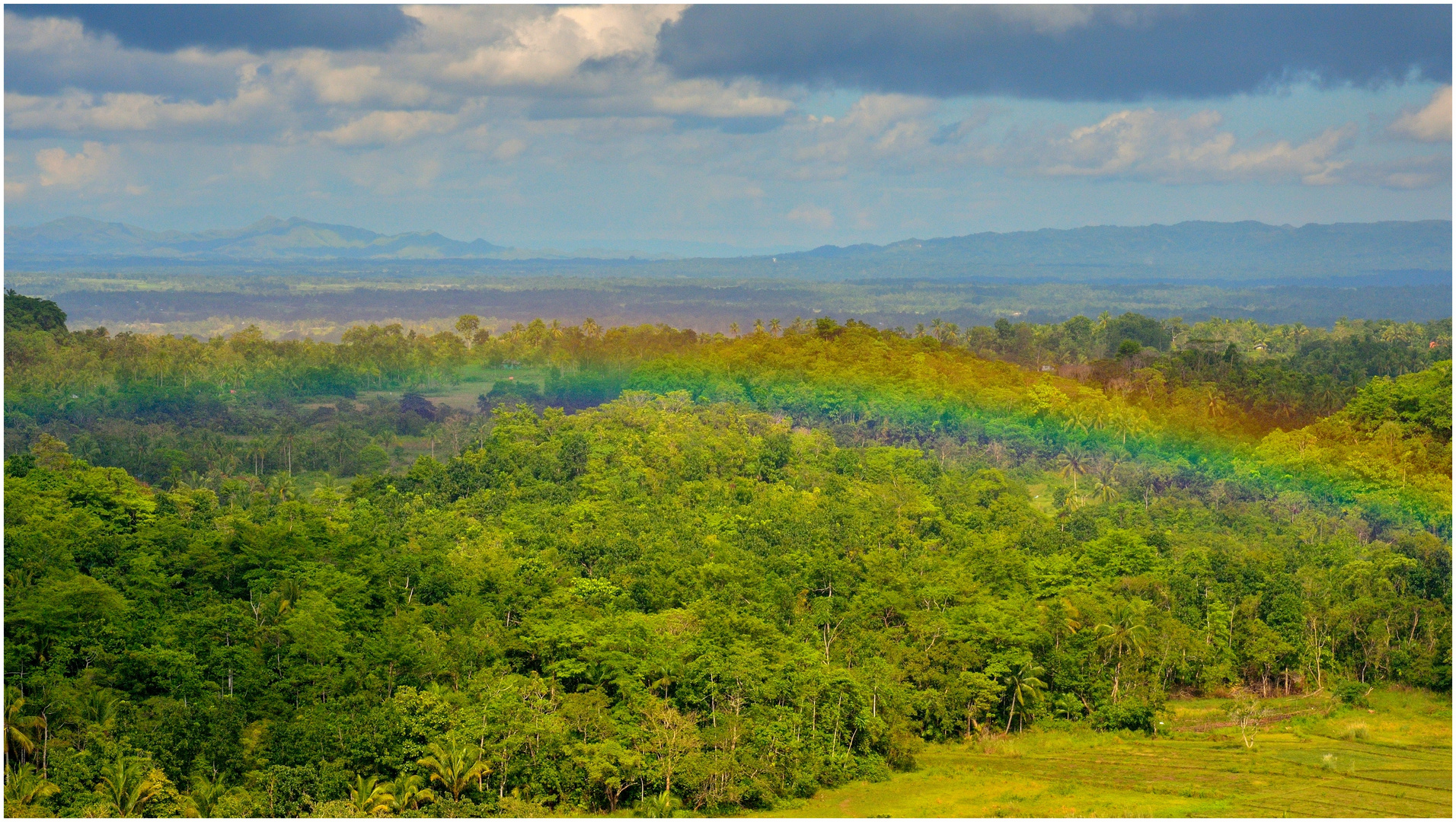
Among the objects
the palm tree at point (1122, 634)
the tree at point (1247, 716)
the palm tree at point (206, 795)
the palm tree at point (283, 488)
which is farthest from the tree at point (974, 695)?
the palm tree at point (283, 488)

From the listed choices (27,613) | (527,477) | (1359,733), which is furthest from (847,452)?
(27,613)

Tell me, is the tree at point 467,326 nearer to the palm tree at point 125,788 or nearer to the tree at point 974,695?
the tree at point 974,695

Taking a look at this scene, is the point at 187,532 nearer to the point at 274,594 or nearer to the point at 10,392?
the point at 274,594

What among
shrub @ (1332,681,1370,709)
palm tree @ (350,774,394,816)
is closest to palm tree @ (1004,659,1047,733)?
shrub @ (1332,681,1370,709)

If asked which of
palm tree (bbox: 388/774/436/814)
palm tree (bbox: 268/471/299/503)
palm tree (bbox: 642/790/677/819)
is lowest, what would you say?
palm tree (bbox: 642/790/677/819)

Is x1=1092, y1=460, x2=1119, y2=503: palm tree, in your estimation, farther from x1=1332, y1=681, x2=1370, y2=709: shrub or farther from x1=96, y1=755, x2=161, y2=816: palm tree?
x1=96, y1=755, x2=161, y2=816: palm tree

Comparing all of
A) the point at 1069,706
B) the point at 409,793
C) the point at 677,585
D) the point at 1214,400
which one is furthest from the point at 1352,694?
the point at 1214,400
